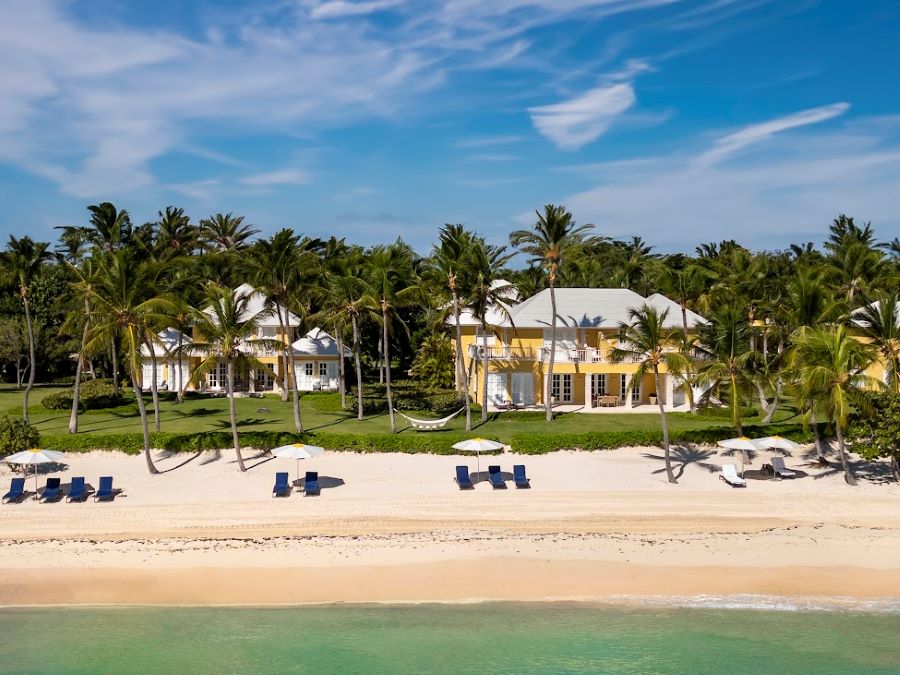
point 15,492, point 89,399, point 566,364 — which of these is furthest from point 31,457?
point 566,364

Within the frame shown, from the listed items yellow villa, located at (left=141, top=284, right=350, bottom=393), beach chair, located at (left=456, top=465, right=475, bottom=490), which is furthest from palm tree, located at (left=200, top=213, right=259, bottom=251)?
beach chair, located at (left=456, top=465, right=475, bottom=490)

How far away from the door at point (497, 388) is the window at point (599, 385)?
492 centimetres

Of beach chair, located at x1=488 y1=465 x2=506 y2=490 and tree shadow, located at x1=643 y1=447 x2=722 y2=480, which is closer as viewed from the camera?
beach chair, located at x1=488 y1=465 x2=506 y2=490

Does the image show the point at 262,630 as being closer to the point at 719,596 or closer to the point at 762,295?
the point at 719,596

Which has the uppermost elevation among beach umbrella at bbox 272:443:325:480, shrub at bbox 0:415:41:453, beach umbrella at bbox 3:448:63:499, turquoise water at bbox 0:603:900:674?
shrub at bbox 0:415:41:453

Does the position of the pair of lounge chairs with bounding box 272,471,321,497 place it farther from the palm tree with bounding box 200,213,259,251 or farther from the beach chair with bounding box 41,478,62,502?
the palm tree with bounding box 200,213,259,251

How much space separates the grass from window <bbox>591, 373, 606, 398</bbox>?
3418mm

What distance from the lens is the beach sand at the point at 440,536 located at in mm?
19500

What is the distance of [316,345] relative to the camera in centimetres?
5581

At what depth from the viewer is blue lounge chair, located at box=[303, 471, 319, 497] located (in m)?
26.0

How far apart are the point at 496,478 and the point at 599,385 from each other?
1993 cm

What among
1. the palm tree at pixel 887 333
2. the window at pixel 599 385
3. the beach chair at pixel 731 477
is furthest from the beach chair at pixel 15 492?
the window at pixel 599 385

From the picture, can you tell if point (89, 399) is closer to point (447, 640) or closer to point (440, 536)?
point (440, 536)

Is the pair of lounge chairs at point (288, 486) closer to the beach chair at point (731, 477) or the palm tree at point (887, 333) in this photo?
the beach chair at point (731, 477)
